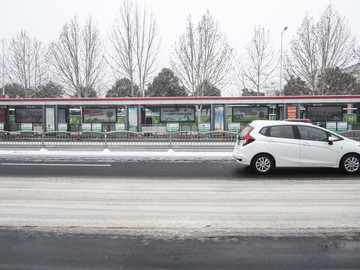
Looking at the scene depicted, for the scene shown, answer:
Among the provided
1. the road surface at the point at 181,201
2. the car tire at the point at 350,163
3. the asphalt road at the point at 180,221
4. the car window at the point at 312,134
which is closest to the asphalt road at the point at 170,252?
the asphalt road at the point at 180,221

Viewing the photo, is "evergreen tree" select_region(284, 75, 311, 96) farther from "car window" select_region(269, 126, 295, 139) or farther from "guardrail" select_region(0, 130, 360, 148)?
"car window" select_region(269, 126, 295, 139)

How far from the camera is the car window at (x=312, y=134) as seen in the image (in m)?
8.00

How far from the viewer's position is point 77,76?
31906 millimetres

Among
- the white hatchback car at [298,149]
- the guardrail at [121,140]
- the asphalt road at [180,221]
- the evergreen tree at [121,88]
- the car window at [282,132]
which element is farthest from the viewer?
the evergreen tree at [121,88]

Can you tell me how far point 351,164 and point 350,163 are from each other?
37mm

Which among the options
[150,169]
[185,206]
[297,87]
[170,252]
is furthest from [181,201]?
[297,87]

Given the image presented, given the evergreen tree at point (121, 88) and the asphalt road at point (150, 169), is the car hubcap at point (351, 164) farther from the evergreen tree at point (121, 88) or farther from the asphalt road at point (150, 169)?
the evergreen tree at point (121, 88)

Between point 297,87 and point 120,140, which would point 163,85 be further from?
point 120,140

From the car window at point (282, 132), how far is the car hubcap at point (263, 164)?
2.44 ft

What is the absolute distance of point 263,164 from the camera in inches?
323

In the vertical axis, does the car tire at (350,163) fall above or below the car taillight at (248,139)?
below

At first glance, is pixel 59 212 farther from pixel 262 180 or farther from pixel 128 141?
pixel 128 141

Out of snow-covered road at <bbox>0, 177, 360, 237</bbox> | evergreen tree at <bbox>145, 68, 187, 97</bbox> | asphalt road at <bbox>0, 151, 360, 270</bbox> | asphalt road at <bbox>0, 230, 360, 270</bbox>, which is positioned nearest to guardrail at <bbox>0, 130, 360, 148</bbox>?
asphalt road at <bbox>0, 151, 360, 270</bbox>

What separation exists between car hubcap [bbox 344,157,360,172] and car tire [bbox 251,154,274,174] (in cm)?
209
